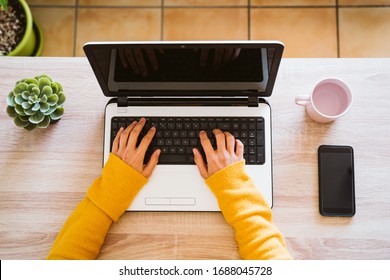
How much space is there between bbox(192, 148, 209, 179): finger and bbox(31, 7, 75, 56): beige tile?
2.73ft

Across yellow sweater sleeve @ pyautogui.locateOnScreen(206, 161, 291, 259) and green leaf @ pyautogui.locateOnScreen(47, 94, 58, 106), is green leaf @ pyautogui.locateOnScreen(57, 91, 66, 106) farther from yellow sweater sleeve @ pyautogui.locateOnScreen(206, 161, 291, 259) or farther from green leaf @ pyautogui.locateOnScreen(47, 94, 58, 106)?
yellow sweater sleeve @ pyautogui.locateOnScreen(206, 161, 291, 259)

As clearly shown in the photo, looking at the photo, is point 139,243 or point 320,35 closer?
point 139,243

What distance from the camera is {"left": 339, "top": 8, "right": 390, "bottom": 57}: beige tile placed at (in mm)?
1453

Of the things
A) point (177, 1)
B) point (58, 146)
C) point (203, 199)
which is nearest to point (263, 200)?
point (203, 199)

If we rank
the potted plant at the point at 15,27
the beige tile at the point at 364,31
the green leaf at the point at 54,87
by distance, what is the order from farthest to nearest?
the beige tile at the point at 364,31, the potted plant at the point at 15,27, the green leaf at the point at 54,87

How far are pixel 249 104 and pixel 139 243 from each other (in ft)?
1.27

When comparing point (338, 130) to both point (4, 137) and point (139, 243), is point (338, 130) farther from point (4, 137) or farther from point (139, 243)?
point (4, 137)

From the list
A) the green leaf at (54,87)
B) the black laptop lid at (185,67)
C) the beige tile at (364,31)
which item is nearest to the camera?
the black laptop lid at (185,67)

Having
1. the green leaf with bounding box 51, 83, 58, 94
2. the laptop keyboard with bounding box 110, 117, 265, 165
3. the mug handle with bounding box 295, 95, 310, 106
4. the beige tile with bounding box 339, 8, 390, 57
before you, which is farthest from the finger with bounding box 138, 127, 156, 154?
the beige tile with bounding box 339, 8, 390, 57

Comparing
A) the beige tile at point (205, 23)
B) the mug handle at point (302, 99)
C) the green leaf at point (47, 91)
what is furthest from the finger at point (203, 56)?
the beige tile at point (205, 23)

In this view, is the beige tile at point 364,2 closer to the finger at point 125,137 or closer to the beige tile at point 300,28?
the beige tile at point 300,28

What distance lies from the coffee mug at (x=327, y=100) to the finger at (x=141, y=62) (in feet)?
1.08

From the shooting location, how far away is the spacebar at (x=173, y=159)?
878 millimetres
